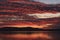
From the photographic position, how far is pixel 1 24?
1655 mm

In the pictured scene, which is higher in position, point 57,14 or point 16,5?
point 16,5

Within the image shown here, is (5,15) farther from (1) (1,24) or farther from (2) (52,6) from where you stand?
(2) (52,6)

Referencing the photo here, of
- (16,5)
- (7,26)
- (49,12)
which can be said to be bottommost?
(7,26)

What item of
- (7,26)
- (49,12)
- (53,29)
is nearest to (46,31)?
(53,29)

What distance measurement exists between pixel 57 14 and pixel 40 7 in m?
0.22

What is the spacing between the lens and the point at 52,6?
1674 mm

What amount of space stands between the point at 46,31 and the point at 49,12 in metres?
0.23

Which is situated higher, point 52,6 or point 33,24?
point 52,6

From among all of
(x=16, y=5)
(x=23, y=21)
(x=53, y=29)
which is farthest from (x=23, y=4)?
(x=53, y=29)

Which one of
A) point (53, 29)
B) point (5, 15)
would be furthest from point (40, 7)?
point (5, 15)

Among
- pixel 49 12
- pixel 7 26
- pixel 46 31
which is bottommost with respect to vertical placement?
pixel 46 31

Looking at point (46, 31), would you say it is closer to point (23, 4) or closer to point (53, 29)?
point (53, 29)

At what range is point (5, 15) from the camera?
165 centimetres

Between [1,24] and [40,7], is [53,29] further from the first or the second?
[1,24]
